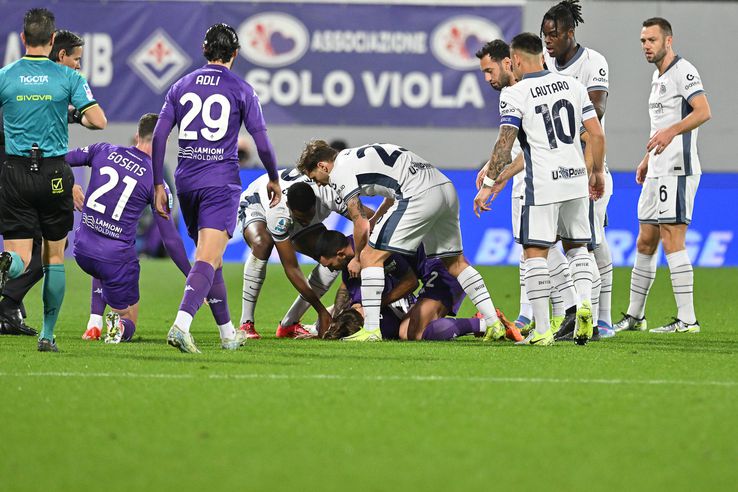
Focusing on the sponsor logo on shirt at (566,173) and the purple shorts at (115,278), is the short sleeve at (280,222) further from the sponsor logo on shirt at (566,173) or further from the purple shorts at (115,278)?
the sponsor logo on shirt at (566,173)

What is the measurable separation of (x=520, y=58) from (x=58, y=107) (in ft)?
9.35

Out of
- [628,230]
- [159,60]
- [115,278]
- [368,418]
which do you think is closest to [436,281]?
[115,278]

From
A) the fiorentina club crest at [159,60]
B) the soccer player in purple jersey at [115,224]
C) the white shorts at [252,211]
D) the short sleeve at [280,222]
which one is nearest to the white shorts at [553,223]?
the short sleeve at [280,222]

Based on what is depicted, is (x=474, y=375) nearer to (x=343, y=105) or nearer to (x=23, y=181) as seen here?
(x=23, y=181)

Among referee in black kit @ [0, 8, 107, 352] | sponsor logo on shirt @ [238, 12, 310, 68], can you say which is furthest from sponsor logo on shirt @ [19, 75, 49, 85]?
sponsor logo on shirt @ [238, 12, 310, 68]

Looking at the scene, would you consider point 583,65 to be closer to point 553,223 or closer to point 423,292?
point 553,223

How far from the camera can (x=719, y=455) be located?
3801mm

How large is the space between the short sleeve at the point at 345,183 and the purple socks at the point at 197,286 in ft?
4.68

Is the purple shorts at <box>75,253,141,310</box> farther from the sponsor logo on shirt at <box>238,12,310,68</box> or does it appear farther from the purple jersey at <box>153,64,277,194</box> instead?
the sponsor logo on shirt at <box>238,12,310,68</box>

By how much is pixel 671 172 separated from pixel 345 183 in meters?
2.80

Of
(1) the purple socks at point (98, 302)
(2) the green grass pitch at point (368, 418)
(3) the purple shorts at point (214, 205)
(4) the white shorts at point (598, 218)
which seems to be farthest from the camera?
(4) the white shorts at point (598, 218)

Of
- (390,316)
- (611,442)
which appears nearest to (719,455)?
(611,442)

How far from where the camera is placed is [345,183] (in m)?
7.90

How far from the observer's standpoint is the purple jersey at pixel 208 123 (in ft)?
22.6
